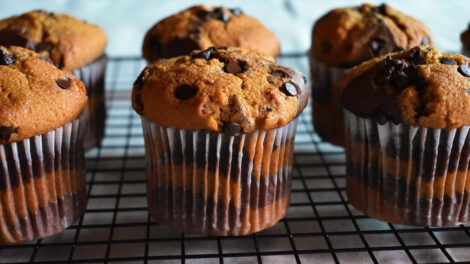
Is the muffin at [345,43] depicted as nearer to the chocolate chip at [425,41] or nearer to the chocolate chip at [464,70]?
the chocolate chip at [425,41]

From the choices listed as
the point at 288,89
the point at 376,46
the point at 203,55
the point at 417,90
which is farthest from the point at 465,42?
the point at 203,55

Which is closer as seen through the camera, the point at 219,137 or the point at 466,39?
the point at 219,137

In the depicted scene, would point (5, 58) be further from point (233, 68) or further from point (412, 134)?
point (412, 134)

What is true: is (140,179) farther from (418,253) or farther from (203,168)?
(418,253)

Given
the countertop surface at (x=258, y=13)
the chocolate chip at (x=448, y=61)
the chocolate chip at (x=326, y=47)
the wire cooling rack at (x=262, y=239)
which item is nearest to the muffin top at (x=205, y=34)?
the chocolate chip at (x=326, y=47)

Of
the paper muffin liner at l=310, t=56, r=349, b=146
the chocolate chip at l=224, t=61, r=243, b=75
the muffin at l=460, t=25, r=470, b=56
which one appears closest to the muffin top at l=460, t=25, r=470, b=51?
the muffin at l=460, t=25, r=470, b=56

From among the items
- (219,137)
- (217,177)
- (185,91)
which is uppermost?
(185,91)

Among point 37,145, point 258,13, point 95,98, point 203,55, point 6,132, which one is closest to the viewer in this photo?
point 6,132
